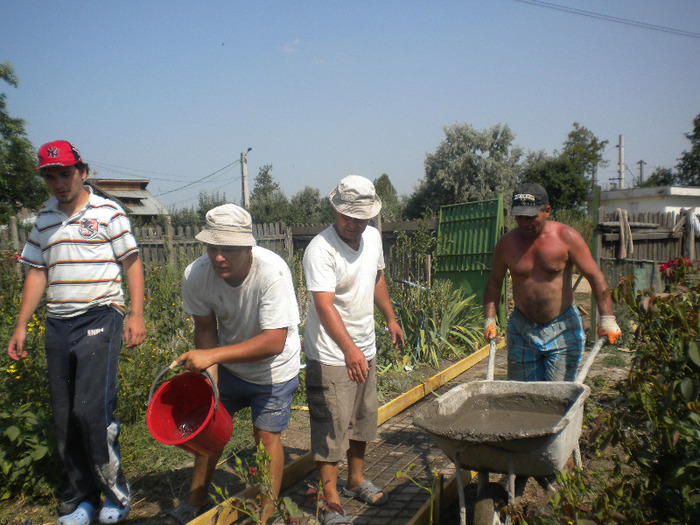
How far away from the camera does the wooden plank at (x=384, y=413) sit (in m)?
3.18

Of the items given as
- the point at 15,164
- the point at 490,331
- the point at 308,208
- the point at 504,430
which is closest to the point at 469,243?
the point at 490,331

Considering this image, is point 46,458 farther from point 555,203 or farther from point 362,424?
point 555,203

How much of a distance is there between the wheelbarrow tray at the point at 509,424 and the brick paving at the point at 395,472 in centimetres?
79

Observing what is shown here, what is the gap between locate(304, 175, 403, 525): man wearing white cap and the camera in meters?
3.22

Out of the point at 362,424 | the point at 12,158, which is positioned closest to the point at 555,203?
the point at 12,158

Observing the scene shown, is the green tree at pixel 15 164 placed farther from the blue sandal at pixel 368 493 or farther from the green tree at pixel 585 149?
the green tree at pixel 585 149

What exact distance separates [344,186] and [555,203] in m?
32.1

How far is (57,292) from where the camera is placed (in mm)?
3322

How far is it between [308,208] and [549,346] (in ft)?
92.9

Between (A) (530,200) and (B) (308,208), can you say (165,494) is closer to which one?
(A) (530,200)

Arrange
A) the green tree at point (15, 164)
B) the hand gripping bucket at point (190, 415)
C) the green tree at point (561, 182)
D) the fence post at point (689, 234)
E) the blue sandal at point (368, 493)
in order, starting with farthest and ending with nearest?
the green tree at point (561, 182), the green tree at point (15, 164), the fence post at point (689, 234), the blue sandal at point (368, 493), the hand gripping bucket at point (190, 415)

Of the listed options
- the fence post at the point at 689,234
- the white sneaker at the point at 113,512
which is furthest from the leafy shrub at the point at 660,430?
the fence post at the point at 689,234

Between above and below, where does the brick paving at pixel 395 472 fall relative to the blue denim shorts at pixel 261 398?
below

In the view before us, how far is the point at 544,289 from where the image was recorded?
12.5 ft
